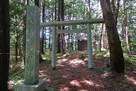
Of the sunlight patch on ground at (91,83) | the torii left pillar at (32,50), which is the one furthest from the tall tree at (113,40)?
the torii left pillar at (32,50)

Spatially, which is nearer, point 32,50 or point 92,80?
point 32,50

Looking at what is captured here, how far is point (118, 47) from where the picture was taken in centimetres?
736

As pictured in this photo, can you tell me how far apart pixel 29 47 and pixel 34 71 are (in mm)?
641

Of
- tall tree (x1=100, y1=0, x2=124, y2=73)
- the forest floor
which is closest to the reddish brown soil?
the forest floor

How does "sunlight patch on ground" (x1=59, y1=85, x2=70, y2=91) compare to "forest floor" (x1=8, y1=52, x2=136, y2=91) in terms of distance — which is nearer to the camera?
"sunlight patch on ground" (x1=59, y1=85, x2=70, y2=91)

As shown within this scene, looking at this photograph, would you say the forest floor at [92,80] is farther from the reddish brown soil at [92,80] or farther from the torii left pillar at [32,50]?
the torii left pillar at [32,50]

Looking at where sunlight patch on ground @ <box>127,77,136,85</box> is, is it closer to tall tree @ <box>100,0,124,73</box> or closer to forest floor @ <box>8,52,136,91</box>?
forest floor @ <box>8,52,136,91</box>

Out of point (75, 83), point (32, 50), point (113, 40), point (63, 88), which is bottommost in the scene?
point (63, 88)

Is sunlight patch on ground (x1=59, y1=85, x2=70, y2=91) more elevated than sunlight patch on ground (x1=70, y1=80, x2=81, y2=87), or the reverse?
sunlight patch on ground (x1=70, y1=80, x2=81, y2=87)

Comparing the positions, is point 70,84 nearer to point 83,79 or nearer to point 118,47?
point 83,79
